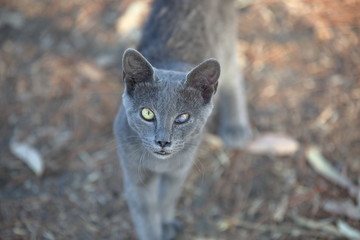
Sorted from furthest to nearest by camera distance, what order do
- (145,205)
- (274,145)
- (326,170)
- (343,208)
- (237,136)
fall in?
(237,136) → (274,145) → (326,170) → (343,208) → (145,205)

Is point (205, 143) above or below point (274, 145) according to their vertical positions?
above

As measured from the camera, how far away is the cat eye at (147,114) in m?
2.53

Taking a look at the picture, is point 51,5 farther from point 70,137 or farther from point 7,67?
point 70,137

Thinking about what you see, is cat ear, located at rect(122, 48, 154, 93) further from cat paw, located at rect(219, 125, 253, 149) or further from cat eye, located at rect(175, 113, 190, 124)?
cat paw, located at rect(219, 125, 253, 149)

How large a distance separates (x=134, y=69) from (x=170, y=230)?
1443 mm

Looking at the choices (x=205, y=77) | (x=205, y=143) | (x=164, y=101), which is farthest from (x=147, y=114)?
(x=205, y=143)

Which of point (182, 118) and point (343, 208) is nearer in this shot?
point (182, 118)

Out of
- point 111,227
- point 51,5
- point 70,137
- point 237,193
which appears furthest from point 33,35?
point 237,193

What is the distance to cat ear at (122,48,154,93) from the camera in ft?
7.84

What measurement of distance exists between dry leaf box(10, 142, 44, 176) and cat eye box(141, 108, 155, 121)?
1457 millimetres

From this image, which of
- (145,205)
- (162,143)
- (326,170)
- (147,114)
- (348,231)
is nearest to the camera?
(162,143)

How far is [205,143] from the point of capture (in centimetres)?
393

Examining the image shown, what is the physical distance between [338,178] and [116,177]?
6.36 feet

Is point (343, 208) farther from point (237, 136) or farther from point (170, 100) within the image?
point (170, 100)
